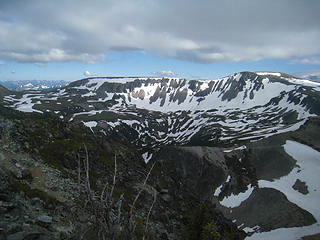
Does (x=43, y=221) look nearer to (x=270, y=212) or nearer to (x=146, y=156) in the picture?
(x=270, y=212)

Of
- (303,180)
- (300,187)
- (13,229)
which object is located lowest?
(300,187)

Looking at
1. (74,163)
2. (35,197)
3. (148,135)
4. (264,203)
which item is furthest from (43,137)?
(148,135)

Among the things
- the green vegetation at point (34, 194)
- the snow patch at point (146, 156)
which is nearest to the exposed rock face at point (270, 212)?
the green vegetation at point (34, 194)

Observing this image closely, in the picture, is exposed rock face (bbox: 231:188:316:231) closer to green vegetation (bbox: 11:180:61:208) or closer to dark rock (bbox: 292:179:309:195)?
dark rock (bbox: 292:179:309:195)

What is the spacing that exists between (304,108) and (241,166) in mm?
152722

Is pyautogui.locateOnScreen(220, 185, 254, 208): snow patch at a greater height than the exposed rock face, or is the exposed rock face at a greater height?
the exposed rock face

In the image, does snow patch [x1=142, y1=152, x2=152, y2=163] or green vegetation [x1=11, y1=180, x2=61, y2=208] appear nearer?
green vegetation [x1=11, y1=180, x2=61, y2=208]

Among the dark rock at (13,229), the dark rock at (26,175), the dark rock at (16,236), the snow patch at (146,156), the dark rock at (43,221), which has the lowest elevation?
the snow patch at (146,156)

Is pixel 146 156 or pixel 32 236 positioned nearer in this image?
pixel 32 236

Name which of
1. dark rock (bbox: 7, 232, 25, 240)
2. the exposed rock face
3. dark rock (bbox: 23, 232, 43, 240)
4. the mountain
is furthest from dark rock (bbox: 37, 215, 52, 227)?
the exposed rock face

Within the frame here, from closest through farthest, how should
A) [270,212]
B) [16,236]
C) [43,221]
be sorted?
[16,236], [43,221], [270,212]

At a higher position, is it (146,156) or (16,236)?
(16,236)

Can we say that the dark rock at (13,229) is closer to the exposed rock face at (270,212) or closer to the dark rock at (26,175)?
the dark rock at (26,175)

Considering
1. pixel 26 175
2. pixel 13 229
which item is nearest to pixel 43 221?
pixel 13 229
